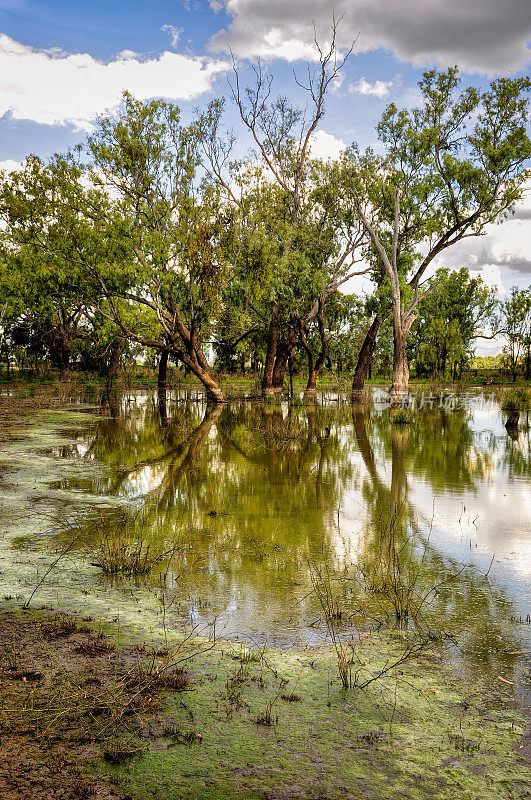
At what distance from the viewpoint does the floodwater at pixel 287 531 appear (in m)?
5.01

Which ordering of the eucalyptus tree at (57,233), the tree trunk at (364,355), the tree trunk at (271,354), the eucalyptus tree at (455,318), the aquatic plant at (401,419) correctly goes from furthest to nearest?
1. the eucalyptus tree at (455,318)
2. the tree trunk at (364,355)
3. the tree trunk at (271,354)
4. the eucalyptus tree at (57,233)
5. the aquatic plant at (401,419)

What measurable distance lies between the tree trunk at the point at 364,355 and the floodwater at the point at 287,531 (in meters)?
19.7

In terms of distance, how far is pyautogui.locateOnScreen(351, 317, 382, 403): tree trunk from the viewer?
35.2 meters

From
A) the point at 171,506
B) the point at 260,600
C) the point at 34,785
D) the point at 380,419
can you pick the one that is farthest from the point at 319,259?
the point at 34,785

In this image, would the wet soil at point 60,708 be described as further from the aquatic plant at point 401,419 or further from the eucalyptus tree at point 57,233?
the eucalyptus tree at point 57,233

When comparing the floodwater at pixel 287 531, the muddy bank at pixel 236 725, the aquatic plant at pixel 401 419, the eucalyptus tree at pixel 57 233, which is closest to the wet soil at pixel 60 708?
the muddy bank at pixel 236 725

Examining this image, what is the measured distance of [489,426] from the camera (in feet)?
69.4

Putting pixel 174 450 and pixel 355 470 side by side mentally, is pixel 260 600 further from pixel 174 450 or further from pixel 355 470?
pixel 174 450

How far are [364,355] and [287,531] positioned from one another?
30674mm

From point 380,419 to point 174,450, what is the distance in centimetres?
1160

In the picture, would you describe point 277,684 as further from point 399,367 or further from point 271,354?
point 271,354

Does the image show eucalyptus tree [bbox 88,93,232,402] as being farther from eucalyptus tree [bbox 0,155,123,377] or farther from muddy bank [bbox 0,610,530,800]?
muddy bank [bbox 0,610,530,800]

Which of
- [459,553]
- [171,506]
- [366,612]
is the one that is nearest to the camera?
[366,612]

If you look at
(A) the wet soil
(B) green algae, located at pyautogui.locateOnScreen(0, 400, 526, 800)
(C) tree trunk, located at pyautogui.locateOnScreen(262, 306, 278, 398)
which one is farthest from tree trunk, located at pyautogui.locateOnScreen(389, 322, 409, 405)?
(A) the wet soil
